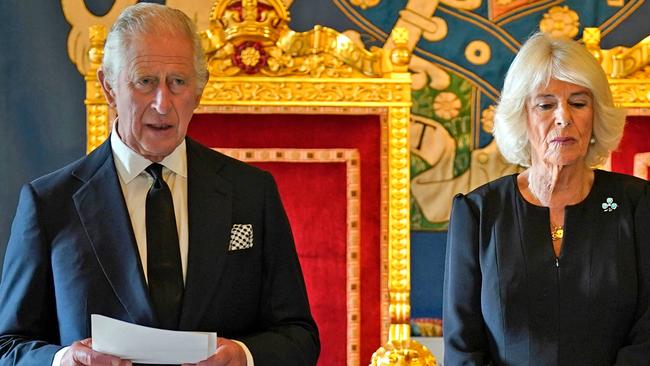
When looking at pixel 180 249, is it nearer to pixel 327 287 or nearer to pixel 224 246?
pixel 224 246

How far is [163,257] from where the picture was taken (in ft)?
5.76

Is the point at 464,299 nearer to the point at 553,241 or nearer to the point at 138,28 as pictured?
the point at 553,241

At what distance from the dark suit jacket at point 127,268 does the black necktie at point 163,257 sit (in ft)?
0.08

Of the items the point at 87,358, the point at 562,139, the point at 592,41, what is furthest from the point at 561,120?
the point at 87,358

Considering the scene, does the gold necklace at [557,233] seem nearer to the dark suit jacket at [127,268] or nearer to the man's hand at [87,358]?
the dark suit jacket at [127,268]

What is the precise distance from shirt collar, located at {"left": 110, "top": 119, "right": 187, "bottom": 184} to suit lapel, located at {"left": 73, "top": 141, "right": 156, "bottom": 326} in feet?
0.06

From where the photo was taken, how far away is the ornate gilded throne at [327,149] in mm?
2582

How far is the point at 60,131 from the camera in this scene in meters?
3.13

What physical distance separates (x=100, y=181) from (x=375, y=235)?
0.97m

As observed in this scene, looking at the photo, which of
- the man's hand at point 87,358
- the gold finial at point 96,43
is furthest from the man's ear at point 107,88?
the gold finial at point 96,43

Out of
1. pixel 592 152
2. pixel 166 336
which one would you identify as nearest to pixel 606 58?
pixel 592 152

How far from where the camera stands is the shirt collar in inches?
71.6

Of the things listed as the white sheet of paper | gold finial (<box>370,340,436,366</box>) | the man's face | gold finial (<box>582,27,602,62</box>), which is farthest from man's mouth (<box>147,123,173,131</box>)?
gold finial (<box>582,27,602,62</box>)

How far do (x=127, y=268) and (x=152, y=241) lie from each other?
0.07m
